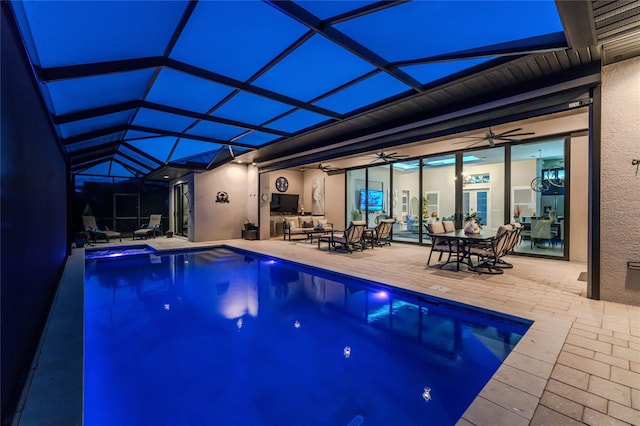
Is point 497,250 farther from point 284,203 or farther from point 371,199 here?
point 284,203

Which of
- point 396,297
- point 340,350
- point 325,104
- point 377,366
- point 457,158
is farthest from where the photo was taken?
point 457,158

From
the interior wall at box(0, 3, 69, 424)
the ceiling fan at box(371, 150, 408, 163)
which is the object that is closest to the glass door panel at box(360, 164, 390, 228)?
the ceiling fan at box(371, 150, 408, 163)

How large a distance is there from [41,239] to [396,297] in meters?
4.66

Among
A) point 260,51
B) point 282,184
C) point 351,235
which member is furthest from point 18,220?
point 282,184

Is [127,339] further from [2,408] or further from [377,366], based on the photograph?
[377,366]

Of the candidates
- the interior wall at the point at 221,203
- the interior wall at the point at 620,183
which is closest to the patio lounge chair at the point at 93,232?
the interior wall at the point at 221,203

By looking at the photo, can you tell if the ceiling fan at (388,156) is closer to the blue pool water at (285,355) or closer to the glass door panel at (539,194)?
the glass door panel at (539,194)

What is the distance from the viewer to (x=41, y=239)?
3078 millimetres

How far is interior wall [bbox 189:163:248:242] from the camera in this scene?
10.5 m

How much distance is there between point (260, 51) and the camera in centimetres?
311

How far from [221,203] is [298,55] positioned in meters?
8.78

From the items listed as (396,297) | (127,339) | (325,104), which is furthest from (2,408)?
(325,104)

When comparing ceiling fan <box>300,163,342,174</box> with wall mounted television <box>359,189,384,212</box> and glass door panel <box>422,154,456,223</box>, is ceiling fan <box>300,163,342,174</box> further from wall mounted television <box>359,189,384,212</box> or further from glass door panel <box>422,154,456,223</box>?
glass door panel <box>422,154,456,223</box>

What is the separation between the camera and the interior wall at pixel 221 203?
10.5 metres
